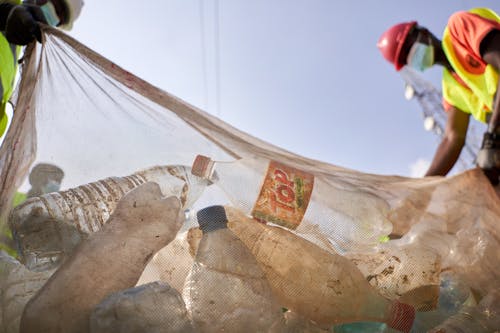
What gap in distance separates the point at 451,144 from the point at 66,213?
2378 mm

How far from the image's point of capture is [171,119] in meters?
1.37

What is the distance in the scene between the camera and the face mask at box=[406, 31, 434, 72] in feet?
9.23

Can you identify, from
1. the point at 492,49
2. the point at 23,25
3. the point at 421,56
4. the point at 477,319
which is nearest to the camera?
the point at 477,319

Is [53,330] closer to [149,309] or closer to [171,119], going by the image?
[149,309]

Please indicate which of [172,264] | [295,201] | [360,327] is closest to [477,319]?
[360,327]

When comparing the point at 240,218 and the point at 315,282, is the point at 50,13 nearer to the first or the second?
the point at 240,218

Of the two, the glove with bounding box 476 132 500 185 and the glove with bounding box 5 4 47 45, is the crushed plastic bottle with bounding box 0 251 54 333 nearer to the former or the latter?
the glove with bounding box 5 4 47 45

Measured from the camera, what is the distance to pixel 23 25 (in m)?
1.49

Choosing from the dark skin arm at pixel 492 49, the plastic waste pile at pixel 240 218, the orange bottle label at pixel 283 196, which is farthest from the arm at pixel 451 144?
the orange bottle label at pixel 283 196

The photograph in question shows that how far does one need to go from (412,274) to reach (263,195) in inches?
22.5

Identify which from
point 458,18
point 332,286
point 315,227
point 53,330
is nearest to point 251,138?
point 315,227

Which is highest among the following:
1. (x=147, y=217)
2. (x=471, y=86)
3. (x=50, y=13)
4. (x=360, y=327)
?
(x=50, y=13)

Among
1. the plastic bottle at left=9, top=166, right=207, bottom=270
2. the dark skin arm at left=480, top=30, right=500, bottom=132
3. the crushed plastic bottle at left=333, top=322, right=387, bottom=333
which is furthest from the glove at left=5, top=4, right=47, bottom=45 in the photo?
the dark skin arm at left=480, top=30, right=500, bottom=132

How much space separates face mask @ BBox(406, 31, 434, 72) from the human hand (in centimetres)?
250
